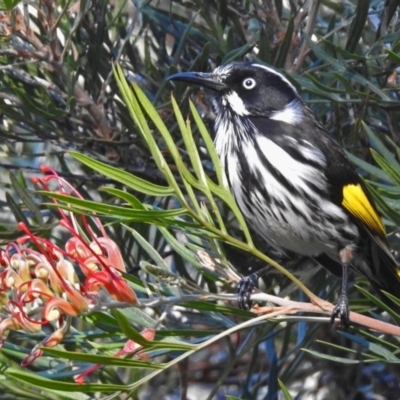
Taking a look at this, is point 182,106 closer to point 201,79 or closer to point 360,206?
point 201,79

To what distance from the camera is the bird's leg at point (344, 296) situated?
65.1 inches

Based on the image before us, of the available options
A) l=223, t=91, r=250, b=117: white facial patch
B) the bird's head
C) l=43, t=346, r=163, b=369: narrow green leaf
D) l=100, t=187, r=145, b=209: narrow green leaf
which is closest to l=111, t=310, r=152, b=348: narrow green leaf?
l=43, t=346, r=163, b=369: narrow green leaf

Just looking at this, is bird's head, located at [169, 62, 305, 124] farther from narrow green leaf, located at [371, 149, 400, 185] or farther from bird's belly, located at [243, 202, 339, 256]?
narrow green leaf, located at [371, 149, 400, 185]

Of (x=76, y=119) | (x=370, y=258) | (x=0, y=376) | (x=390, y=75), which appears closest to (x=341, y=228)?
(x=370, y=258)

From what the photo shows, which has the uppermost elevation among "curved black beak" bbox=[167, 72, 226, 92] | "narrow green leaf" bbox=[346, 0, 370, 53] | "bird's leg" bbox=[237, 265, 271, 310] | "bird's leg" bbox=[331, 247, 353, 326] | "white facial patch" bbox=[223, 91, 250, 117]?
"narrow green leaf" bbox=[346, 0, 370, 53]

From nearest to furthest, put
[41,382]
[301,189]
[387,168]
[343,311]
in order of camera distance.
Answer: [41,382] < [387,168] < [343,311] < [301,189]

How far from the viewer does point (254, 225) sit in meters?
2.10

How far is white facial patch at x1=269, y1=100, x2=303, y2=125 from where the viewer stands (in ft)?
7.05

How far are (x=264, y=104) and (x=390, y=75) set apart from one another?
1.68 feet

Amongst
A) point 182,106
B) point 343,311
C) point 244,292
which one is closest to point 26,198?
point 182,106

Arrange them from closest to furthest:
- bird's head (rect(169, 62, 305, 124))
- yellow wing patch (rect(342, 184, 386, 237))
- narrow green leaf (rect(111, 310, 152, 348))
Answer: narrow green leaf (rect(111, 310, 152, 348)), yellow wing patch (rect(342, 184, 386, 237)), bird's head (rect(169, 62, 305, 124))

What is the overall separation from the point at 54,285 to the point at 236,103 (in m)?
1.22

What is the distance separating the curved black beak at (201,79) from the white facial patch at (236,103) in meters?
0.11

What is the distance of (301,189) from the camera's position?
2.03m
